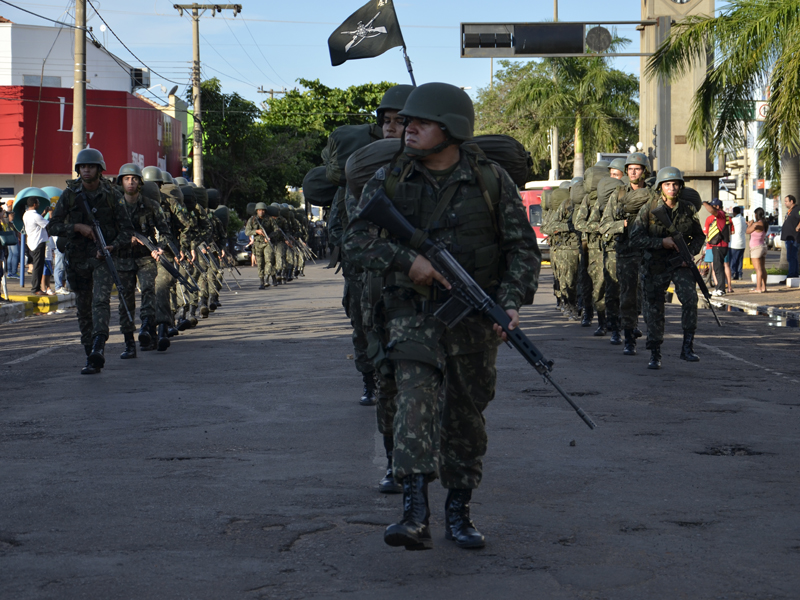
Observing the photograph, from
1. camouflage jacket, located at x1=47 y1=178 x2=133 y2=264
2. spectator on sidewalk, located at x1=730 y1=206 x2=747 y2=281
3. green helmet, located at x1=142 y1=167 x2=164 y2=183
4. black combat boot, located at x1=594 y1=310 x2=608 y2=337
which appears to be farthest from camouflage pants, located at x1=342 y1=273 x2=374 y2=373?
spectator on sidewalk, located at x1=730 y1=206 x2=747 y2=281

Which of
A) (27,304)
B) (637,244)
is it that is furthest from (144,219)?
(27,304)

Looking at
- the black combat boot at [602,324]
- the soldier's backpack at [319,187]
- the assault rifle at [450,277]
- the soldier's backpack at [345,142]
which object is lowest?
the black combat boot at [602,324]

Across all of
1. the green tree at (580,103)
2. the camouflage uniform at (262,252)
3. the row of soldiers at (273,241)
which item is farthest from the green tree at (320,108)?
the camouflage uniform at (262,252)

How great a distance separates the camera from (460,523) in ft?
14.4

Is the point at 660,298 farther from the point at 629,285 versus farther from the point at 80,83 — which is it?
the point at 80,83

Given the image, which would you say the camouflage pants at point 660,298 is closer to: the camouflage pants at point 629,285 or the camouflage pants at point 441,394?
the camouflage pants at point 629,285

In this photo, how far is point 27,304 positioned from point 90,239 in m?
8.51

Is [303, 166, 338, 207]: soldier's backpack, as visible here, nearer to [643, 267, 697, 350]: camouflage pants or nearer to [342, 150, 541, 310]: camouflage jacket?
[342, 150, 541, 310]: camouflage jacket

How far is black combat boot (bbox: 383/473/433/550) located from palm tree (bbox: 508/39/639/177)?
46.4 metres

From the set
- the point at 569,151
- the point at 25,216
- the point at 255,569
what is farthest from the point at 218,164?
the point at 255,569

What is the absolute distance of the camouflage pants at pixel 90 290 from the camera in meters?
9.98

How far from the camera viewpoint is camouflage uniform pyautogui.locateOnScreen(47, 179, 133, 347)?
32.8ft

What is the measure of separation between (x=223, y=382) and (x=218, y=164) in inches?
1535

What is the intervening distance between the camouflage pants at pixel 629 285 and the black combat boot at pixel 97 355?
4905 mm
